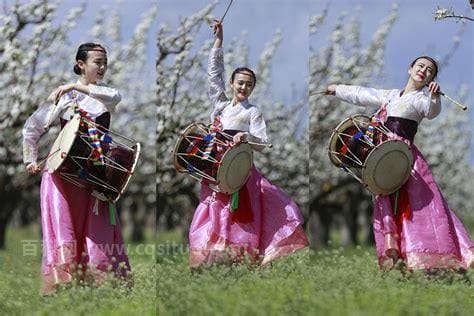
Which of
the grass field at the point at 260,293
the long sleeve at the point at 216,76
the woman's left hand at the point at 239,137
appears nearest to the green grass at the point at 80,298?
the grass field at the point at 260,293

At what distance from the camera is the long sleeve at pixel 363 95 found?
24.6 ft

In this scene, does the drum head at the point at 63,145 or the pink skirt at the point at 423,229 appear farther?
the pink skirt at the point at 423,229

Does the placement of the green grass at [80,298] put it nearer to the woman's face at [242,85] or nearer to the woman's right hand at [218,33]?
the woman's face at [242,85]

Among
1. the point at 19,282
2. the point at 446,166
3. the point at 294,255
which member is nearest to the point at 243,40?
the point at 294,255

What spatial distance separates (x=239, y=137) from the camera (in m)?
7.37

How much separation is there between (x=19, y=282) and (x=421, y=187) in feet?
10.2

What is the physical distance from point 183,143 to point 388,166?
4.87 feet

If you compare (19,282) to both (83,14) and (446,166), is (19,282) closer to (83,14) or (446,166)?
(83,14)

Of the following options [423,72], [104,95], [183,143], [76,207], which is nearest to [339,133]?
[423,72]

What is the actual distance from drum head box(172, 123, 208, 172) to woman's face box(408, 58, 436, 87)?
61.6 inches

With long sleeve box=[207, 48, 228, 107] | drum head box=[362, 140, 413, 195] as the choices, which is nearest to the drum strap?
long sleeve box=[207, 48, 228, 107]

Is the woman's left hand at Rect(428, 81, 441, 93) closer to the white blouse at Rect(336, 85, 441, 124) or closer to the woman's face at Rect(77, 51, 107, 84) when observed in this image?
the white blouse at Rect(336, 85, 441, 124)

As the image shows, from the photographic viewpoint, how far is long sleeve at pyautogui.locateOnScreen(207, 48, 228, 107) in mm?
7590

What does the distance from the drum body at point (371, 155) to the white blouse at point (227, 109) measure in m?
0.57
